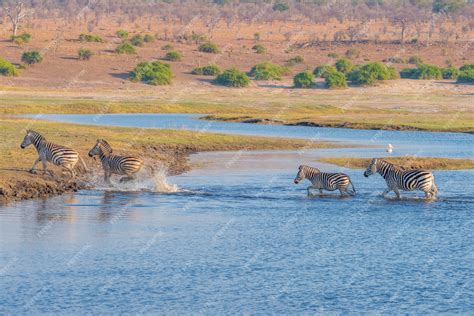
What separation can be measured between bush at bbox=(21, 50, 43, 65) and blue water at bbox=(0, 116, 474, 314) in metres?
56.1

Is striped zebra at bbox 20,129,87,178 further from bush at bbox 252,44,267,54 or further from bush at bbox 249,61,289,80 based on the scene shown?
bush at bbox 252,44,267,54

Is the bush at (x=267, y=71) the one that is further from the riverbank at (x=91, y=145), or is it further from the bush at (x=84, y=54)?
the riverbank at (x=91, y=145)

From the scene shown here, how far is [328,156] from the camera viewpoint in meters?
39.0

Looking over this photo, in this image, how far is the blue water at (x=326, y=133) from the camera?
4306cm

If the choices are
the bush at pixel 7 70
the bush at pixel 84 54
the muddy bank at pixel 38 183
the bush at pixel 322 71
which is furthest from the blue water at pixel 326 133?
the bush at pixel 84 54

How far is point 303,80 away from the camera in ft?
262

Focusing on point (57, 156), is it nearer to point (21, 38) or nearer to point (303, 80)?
point (303, 80)

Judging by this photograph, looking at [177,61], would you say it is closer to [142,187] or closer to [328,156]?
[328,156]

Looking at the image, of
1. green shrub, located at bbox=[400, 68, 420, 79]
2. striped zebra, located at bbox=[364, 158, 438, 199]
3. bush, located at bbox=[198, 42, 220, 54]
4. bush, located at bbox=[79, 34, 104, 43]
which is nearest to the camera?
striped zebra, located at bbox=[364, 158, 438, 199]

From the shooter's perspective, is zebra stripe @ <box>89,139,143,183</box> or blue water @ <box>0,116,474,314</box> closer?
blue water @ <box>0,116,474,314</box>

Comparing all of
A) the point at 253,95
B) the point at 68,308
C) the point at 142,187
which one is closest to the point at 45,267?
the point at 68,308

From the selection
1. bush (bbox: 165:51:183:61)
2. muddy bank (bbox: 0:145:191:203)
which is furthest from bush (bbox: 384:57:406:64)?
muddy bank (bbox: 0:145:191:203)

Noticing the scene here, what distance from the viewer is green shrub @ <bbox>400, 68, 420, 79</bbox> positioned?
86438mm

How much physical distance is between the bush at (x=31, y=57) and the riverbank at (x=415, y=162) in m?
50.4
